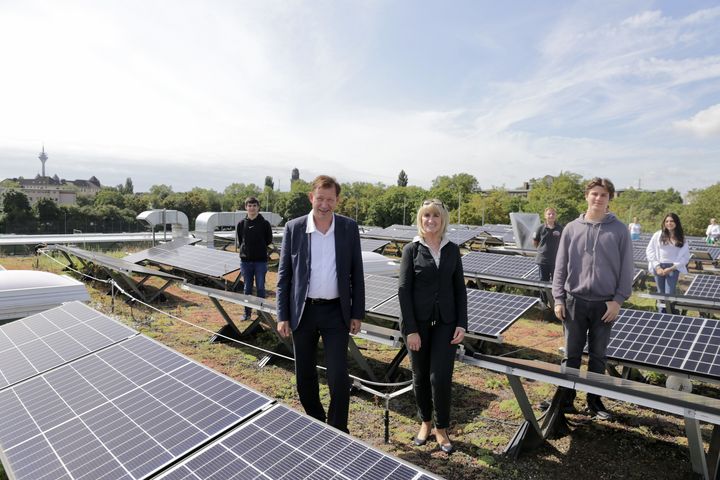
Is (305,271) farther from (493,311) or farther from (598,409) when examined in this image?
(598,409)

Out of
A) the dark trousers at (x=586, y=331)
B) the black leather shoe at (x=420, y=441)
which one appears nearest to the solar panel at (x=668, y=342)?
the dark trousers at (x=586, y=331)

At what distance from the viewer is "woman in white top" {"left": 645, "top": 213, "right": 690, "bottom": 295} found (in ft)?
22.7

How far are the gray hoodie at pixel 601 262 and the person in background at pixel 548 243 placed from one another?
4194mm

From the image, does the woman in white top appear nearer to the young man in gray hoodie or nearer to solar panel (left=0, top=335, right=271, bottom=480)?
the young man in gray hoodie

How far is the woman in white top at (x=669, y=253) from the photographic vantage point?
6.92 meters

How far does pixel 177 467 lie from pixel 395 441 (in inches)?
86.5

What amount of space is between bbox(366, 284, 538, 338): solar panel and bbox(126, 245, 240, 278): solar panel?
15.3ft

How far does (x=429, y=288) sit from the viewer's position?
3.30 meters

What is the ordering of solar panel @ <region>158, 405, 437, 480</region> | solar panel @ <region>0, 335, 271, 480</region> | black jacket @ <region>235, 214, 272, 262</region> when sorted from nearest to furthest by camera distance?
solar panel @ <region>158, 405, 437, 480</region> < solar panel @ <region>0, 335, 271, 480</region> < black jacket @ <region>235, 214, 272, 262</region>

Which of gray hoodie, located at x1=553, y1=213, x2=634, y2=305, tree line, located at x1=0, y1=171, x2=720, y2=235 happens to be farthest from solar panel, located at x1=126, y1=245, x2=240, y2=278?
tree line, located at x1=0, y1=171, x2=720, y2=235

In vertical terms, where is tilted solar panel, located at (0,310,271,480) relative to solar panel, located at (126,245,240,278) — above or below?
above

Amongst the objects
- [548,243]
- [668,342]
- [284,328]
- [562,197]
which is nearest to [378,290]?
[284,328]

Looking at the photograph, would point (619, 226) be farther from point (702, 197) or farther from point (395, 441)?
point (702, 197)

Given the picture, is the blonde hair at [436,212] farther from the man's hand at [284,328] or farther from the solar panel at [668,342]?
the solar panel at [668,342]
